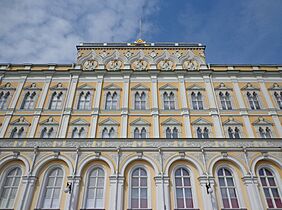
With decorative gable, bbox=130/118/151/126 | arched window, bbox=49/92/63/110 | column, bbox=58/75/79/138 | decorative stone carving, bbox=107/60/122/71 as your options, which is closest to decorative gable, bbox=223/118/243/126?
decorative gable, bbox=130/118/151/126

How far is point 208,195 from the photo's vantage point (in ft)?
51.5

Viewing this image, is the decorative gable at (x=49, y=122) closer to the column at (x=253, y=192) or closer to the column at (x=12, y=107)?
the column at (x=12, y=107)

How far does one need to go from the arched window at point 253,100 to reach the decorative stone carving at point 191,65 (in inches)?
247

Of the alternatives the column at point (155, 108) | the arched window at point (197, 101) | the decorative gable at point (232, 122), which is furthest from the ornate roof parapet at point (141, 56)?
the decorative gable at point (232, 122)

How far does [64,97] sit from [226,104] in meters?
16.5

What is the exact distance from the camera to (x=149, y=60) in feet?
85.2

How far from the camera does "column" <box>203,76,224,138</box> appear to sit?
65.9ft

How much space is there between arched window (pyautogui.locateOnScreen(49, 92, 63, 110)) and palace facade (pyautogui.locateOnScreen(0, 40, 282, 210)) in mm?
103

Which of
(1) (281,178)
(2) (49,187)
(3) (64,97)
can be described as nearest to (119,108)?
(3) (64,97)

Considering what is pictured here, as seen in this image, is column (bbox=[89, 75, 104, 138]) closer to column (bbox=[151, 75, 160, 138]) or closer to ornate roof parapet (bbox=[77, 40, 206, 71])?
ornate roof parapet (bbox=[77, 40, 206, 71])

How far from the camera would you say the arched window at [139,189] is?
15.8 meters

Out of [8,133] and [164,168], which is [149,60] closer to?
[164,168]

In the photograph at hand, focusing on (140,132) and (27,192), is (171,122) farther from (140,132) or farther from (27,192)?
(27,192)

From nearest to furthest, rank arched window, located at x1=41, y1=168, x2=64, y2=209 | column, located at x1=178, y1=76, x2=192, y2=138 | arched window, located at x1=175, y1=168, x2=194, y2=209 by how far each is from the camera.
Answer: arched window, located at x1=175, y1=168, x2=194, y2=209, arched window, located at x1=41, y1=168, x2=64, y2=209, column, located at x1=178, y1=76, x2=192, y2=138
